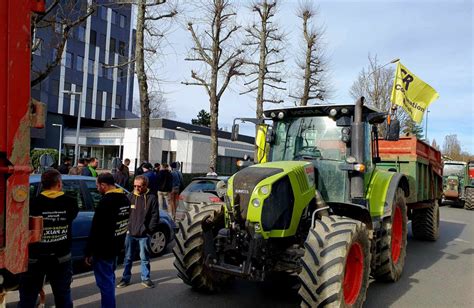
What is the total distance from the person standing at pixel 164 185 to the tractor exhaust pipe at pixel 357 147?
7.63 m

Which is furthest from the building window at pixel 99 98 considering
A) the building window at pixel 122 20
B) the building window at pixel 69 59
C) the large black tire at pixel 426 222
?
the large black tire at pixel 426 222

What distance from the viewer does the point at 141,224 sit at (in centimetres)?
594

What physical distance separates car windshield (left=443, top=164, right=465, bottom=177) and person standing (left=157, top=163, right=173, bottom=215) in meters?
16.7

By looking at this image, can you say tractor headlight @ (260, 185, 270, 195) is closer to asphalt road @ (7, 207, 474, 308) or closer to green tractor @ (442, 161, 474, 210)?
asphalt road @ (7, 207, 474, 308)

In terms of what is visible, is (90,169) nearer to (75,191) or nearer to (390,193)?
(75,191)

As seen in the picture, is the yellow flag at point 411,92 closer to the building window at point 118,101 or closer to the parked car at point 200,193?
the parked car at point 200,193

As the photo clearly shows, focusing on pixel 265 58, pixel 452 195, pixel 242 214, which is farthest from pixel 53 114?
pixel 242 214

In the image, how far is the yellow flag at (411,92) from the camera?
11523 mm

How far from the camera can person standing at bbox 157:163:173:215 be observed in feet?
41.1

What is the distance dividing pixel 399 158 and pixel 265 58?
12.6 m

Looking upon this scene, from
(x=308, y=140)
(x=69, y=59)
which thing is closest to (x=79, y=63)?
(x=69, y=59)

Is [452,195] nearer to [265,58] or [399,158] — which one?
[265,58]

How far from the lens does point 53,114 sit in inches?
1516

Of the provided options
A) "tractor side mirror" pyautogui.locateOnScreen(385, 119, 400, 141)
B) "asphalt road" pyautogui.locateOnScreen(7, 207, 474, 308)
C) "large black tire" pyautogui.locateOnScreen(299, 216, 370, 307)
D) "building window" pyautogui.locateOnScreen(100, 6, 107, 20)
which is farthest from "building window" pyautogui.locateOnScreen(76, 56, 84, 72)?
"large black tire" pyautogui.locateOnScreen(299, 216, 370, 307)
